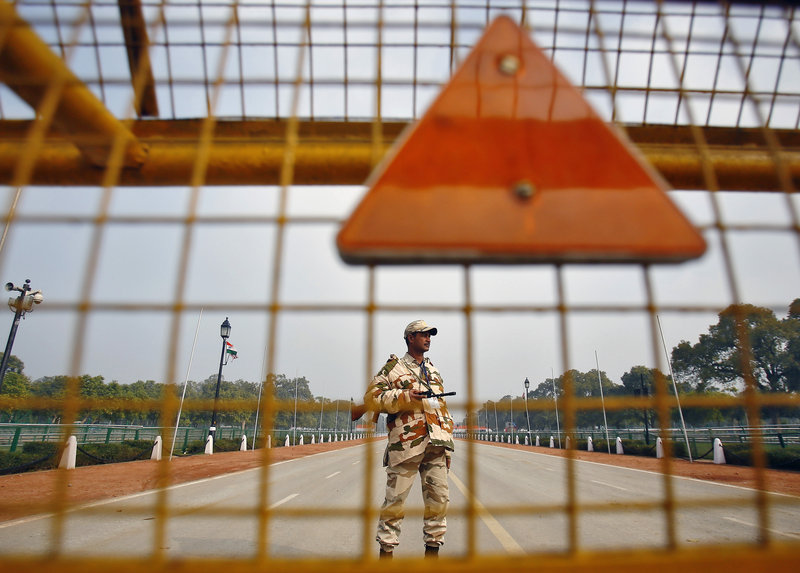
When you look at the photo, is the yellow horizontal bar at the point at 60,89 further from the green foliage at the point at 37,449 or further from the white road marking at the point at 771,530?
the green foliage at the point at 37,449

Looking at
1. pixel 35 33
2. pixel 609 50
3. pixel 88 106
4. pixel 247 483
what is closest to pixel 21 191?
pixel 88 106

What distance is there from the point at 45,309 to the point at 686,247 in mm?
1782

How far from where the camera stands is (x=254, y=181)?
7.88 ft

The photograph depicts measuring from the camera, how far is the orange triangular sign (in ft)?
3.33

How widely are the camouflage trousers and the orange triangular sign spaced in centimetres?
209

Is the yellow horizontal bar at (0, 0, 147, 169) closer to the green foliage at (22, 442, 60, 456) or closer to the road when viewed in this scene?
the road

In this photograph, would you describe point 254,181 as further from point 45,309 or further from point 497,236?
point 497,236

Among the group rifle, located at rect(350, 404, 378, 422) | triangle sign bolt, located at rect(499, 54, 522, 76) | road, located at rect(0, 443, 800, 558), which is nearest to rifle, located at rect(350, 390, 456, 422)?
rifle, located at rect(350, 404, 378, 422)

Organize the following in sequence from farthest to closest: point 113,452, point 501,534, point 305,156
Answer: point 113,452, point 501,534, point 305,156

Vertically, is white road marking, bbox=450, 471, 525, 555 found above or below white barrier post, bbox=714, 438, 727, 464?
above

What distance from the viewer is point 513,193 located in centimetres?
104

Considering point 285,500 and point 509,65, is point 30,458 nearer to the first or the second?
point 285,500

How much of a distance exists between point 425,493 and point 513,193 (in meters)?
2.45

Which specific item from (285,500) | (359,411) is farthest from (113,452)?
(359,411)
